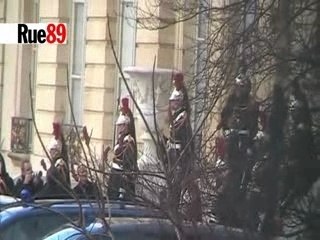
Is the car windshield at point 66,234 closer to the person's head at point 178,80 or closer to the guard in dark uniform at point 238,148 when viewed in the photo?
the person's head at point 178,80

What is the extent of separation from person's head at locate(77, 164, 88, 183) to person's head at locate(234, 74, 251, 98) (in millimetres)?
1024

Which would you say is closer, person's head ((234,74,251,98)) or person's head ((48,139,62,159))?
person's head ((234,74,251,98))

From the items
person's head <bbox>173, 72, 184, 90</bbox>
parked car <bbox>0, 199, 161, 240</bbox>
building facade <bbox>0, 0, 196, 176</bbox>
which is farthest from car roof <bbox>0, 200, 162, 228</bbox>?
building facade <bbox>0, 0, 196, 176</bbox>

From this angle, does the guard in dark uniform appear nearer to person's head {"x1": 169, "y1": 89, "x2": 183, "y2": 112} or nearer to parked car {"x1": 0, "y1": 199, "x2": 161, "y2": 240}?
person's head {"x1": 169, "y1": 89, "x2": 183, "y2": 112}

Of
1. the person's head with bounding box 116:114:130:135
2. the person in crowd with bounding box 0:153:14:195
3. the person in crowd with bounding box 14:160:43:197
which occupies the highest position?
the person's head with bounding box 116:114:130:135

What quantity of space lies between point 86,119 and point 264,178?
47.7ft

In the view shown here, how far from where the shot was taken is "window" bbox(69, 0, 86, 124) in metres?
20.3

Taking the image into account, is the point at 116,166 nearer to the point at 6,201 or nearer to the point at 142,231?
the point at 142,231

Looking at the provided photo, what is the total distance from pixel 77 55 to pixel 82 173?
569 inches

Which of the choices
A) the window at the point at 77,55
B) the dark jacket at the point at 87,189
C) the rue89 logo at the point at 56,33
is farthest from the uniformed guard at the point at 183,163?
the window at the point at 77,55

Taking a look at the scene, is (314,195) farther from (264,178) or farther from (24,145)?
(24,145)

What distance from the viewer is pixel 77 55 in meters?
20.7

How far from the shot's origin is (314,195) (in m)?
5.13

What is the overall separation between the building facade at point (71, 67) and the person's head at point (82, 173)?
10.1m
